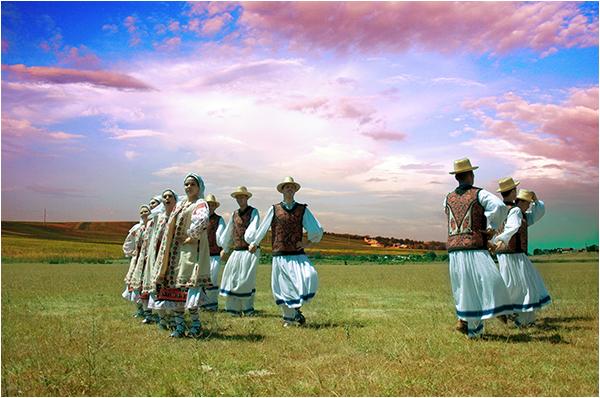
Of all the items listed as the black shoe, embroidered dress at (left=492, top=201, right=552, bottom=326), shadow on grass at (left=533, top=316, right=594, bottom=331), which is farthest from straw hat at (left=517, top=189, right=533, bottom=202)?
the black shoe

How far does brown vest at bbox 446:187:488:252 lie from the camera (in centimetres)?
831

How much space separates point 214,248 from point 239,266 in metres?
1.07

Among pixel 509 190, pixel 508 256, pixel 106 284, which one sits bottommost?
pixel 106 284

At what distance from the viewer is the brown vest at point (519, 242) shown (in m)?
9.87

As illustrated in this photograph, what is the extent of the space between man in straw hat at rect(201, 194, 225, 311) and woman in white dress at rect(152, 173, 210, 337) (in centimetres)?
343

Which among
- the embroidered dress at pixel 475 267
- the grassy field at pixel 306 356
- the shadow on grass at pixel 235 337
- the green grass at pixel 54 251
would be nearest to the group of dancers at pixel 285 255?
the embroidered dress at pixel 475 267

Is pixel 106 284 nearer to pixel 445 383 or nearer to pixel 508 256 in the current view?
pixel 508 256

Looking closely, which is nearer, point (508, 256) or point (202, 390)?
point (202, 390)

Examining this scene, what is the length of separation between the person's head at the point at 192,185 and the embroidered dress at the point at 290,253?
6.69 ft

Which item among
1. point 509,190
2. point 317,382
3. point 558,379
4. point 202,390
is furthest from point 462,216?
point 202,390

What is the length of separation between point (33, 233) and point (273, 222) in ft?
160

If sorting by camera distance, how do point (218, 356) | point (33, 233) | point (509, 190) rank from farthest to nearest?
point (33, 233) → point (509, 190) → point (218, 356)

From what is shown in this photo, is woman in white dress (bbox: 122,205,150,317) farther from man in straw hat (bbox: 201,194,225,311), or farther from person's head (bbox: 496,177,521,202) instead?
person's head (bbox: 496,177,521,202)

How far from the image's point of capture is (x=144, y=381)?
5871 mm
